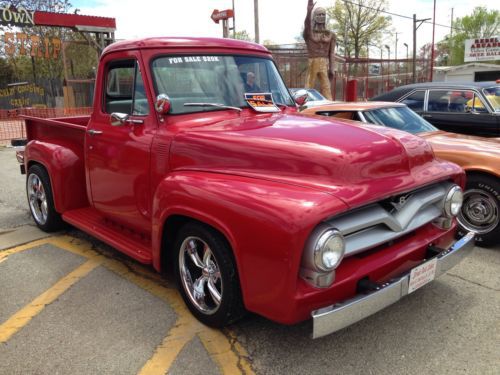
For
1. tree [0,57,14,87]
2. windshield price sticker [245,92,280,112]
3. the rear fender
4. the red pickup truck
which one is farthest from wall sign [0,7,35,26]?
windshield price sticker [245,92,280,112]

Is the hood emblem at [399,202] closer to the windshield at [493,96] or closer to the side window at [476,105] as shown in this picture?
the side window at [476,105]

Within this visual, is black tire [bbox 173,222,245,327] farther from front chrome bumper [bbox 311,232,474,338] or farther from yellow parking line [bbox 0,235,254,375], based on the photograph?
front chrome bumper [bbox 311,232,474,338]

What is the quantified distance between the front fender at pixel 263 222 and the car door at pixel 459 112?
230 inches

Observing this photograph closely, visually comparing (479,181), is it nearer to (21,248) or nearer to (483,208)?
(483,208)

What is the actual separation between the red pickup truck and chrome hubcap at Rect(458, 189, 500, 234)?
144 centimetres

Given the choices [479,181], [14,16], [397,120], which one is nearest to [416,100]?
[397,120]

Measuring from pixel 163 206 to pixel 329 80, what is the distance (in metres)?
14.7

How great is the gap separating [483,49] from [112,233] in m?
39.5

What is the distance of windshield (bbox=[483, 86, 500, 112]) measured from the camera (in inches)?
297

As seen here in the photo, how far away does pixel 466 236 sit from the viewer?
344cm

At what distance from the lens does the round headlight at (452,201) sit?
3314mm

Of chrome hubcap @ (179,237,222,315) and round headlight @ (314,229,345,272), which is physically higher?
round headlight @ (314,229,345,272)

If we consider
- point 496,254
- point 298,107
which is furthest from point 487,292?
point 298,107

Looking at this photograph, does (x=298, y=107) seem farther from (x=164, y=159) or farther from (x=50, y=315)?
(x=50, y=315)
